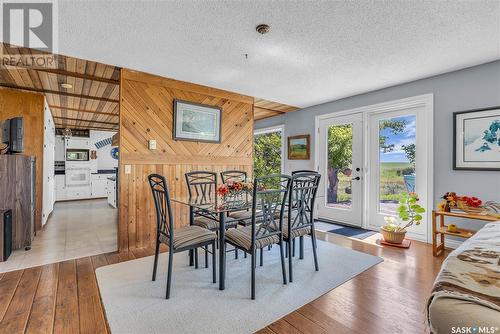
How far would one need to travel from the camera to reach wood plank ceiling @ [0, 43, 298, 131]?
9.89ft

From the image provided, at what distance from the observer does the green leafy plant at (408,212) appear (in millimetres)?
3388

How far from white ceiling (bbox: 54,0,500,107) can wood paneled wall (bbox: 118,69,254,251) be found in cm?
29

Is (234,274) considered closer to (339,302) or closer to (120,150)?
(339,302)

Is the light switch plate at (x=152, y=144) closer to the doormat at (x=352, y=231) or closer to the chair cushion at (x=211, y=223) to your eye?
the chair cushion at (x=211, y=223)

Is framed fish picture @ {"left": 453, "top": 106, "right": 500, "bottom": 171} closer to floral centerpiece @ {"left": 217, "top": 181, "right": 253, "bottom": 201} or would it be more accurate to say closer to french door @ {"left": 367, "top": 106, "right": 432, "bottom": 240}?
french door @ {"left": 367, "top": 106, "right": 432, "bottom": 240}

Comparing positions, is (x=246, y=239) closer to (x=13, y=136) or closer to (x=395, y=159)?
(x=395, y=159)

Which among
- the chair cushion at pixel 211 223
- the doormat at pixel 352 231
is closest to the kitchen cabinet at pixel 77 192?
the chair cushion at pixel 211 223

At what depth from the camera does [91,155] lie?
316 inches

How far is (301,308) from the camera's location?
1935mm

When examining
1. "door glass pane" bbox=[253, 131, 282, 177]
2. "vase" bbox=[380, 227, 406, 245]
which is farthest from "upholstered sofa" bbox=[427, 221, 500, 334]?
"door glass pane" bbox=[253, 131, 282, 177]

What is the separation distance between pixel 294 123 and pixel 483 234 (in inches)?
172

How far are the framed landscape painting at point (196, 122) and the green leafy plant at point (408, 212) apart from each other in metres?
2.93

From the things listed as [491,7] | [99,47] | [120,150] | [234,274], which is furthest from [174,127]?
[491,7]

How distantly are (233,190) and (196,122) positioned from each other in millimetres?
1801
